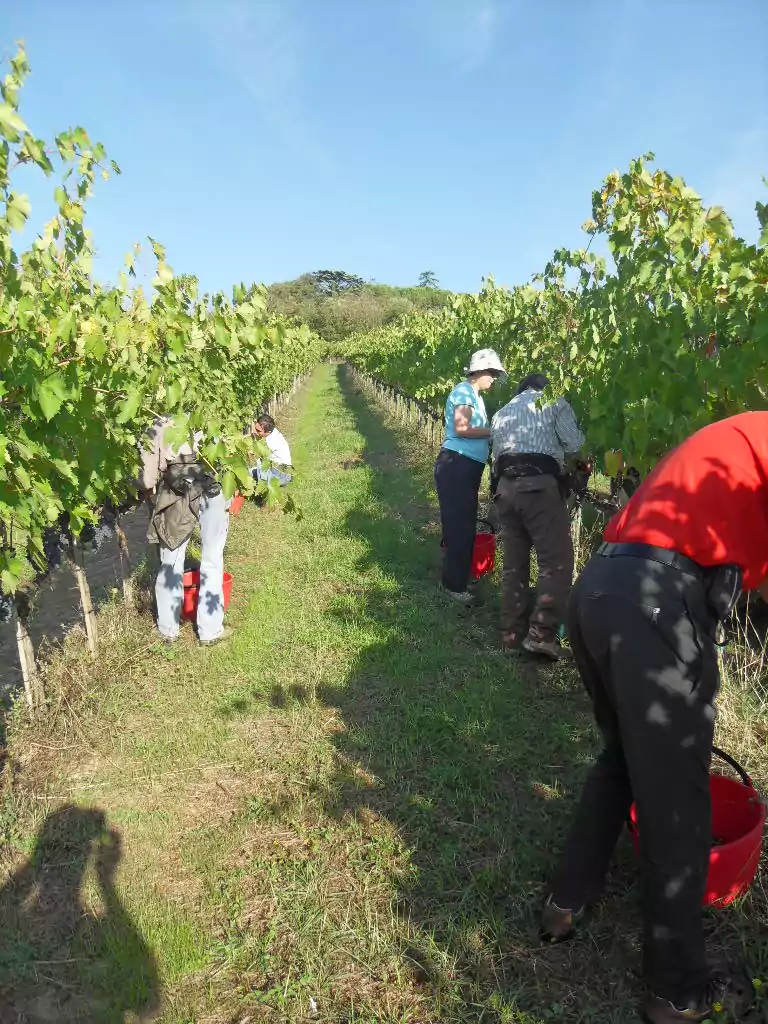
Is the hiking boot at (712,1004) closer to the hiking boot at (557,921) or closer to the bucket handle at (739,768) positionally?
the hiking boot at (557,921)

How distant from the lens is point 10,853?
281cm

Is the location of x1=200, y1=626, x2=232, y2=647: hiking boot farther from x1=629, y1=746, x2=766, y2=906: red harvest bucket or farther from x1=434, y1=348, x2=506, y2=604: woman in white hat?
x1=629, y1=746, x2=766, y2=906: red harvest bucket

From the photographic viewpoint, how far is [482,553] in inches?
214

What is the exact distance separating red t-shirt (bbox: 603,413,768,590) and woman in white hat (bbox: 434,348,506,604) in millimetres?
3142

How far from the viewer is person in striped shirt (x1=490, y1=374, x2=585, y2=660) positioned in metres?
3.94

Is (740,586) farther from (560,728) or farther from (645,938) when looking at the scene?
(560,728)

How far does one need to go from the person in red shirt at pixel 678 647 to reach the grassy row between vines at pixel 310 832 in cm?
33

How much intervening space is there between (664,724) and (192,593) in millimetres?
3897

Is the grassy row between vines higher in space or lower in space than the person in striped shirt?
lower

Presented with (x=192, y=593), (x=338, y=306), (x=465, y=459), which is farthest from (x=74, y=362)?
(x=338, y=306)

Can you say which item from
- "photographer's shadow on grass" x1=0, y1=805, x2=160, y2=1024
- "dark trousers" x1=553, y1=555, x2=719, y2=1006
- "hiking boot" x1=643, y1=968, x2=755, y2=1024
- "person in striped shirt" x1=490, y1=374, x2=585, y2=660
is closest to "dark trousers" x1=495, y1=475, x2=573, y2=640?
"person in striped shirt" x1=490, y1=374, x2=585, y2=660

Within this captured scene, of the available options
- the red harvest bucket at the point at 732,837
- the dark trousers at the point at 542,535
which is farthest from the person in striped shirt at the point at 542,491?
the red harvest bucket at the point at 732,837

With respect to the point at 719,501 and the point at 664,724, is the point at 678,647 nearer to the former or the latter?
the point at 664,724

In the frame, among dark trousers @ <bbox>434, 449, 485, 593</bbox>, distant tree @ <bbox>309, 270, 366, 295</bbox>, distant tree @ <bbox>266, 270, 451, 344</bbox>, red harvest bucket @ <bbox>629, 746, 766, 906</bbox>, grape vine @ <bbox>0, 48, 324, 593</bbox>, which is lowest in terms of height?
red harvest bucket @ <bbox>629, 746, 766, 906</bbox>
